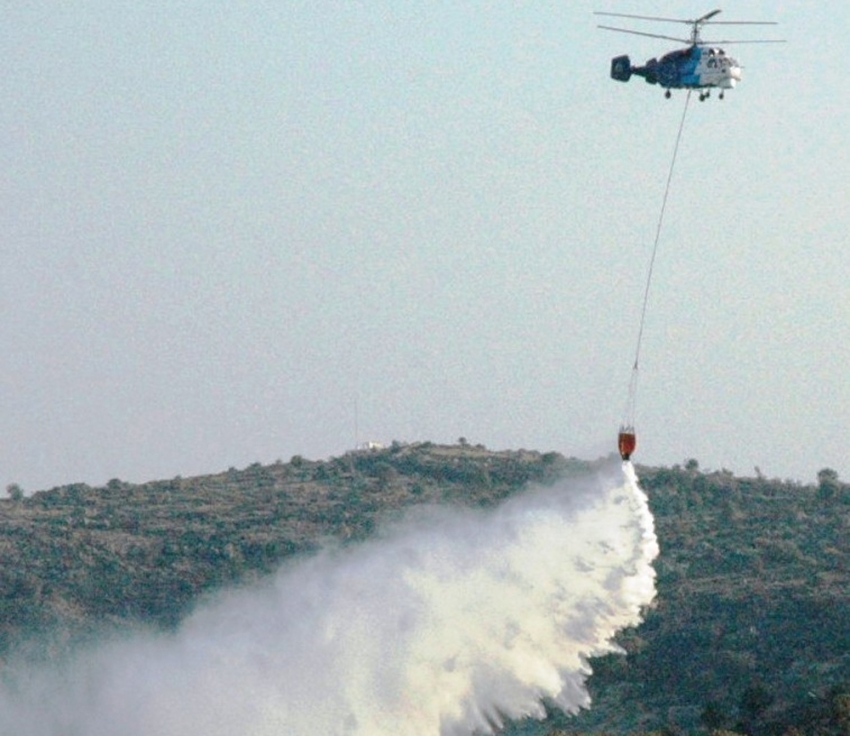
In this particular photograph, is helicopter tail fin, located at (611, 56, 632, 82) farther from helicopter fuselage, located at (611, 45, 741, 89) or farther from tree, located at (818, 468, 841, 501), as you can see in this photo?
tree, located at (818, 468, 841, 501)

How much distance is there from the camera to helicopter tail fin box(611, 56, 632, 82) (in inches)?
3442

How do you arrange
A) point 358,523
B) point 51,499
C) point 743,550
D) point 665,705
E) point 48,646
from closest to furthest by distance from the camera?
point 665,705
point 48,646
point 743,550
point 358,523
point 51,499

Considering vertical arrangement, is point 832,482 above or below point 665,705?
above

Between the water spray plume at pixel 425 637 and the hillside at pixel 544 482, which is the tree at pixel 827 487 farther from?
the water spray plume at pixel 425 637

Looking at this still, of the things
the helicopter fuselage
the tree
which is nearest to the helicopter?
the helicopter fuselage

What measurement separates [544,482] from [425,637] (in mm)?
45696

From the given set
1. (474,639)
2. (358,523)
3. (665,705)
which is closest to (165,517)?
(358,523)

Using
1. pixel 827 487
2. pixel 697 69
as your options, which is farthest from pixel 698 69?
pixel 827 487

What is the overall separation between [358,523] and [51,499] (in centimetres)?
3034

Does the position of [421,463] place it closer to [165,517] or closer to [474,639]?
[165,517]

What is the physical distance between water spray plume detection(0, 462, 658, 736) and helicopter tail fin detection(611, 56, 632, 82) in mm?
13844

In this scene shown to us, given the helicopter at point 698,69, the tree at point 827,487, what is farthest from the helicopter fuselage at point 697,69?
the tree at point 827,487

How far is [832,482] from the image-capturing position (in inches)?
5290

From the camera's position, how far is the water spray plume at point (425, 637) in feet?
263
